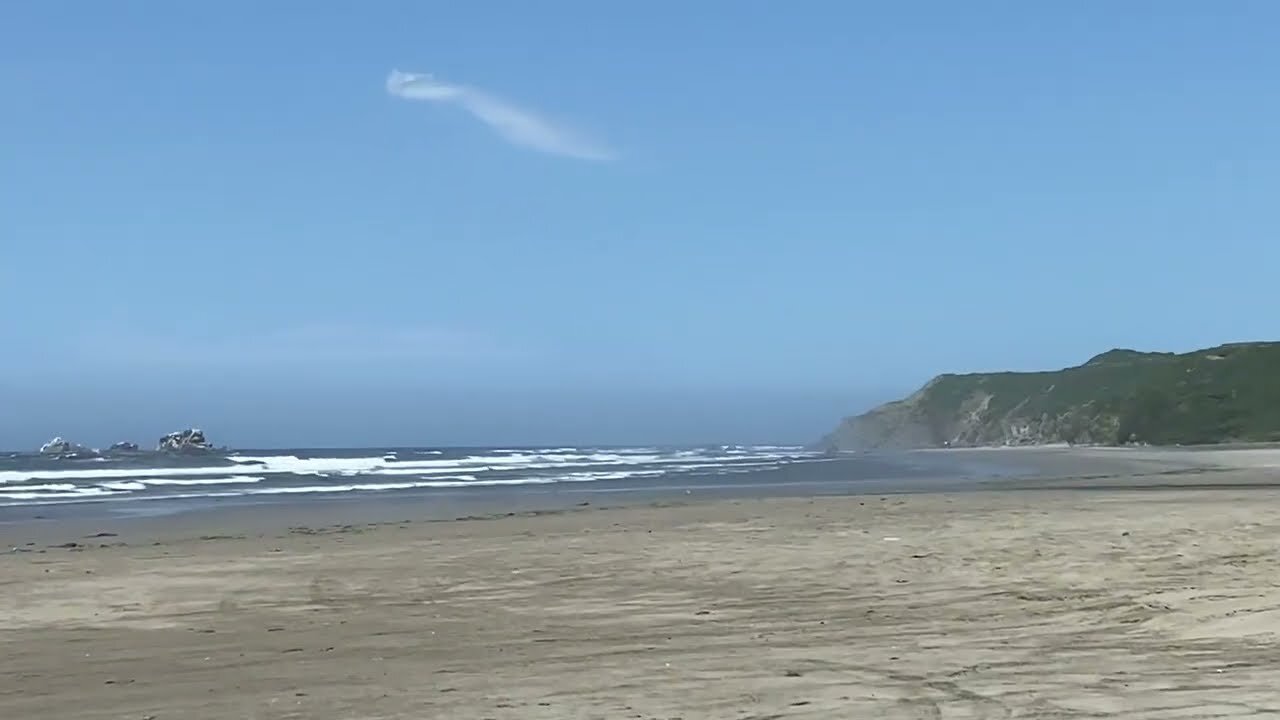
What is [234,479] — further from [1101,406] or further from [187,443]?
[1101,406]

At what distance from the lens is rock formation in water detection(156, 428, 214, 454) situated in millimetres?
76125

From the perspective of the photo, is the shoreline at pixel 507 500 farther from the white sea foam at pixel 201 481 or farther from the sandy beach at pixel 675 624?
the white sea foam at pixel 201 481

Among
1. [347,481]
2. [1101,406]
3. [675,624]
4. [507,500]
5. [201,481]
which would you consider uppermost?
[1101,406]

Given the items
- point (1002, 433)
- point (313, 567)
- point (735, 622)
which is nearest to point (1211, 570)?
point (735, 622)

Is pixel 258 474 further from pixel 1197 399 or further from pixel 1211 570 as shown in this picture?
pixel 1197 399

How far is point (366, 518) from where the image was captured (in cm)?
2516

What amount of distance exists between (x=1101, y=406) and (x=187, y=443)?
56.6m

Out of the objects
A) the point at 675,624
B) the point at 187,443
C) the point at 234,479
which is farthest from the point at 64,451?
the point at 675,624

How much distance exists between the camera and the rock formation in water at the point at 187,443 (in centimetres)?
7612

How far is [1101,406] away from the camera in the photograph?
78250 millimetres

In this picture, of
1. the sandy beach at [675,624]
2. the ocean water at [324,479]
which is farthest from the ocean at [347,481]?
the sandy beach at [675,624]

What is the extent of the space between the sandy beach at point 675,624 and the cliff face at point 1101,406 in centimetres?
5458

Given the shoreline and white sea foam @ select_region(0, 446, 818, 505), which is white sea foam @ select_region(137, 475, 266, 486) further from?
the shoreline

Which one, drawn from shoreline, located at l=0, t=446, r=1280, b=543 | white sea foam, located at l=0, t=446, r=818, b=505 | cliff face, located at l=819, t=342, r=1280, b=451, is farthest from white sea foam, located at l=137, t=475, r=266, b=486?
cliff face, located at l=819, t=342, r=1280, b=451
